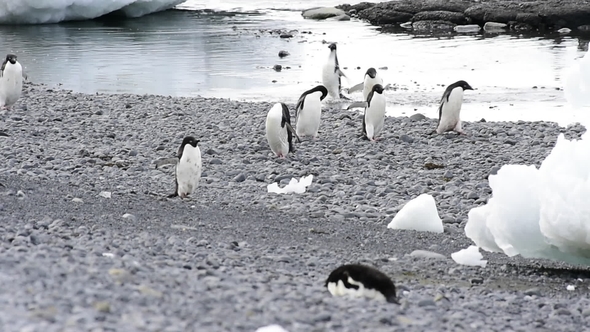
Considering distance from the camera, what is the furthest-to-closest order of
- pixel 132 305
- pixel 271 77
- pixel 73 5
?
1. pixel 73 5
2. pixel 271 77
3. pixel 132 305

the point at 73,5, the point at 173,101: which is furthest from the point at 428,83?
the point at 73,5

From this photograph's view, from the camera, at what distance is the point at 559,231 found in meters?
4.96

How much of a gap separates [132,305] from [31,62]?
17.3 meters

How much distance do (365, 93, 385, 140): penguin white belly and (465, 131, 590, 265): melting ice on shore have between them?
15.7 ft

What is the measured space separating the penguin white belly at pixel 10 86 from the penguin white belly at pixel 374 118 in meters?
4.74

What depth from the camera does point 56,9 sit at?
1103 inches

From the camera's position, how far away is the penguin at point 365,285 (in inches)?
157

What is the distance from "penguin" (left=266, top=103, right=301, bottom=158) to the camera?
357 inches

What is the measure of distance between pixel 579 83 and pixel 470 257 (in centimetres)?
230

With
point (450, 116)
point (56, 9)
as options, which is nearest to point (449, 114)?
point (450, 116)

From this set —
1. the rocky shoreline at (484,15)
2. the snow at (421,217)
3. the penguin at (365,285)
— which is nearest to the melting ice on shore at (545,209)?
the snow at (421,217)

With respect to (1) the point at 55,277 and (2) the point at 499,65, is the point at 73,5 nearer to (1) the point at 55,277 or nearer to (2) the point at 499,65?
(2) the point at 499,65

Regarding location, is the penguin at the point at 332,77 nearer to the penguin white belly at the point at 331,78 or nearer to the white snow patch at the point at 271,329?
the penguin white belly at the point at 331,78

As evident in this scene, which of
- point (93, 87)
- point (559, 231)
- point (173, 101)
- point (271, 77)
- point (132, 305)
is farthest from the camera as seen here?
point (271, 77)
